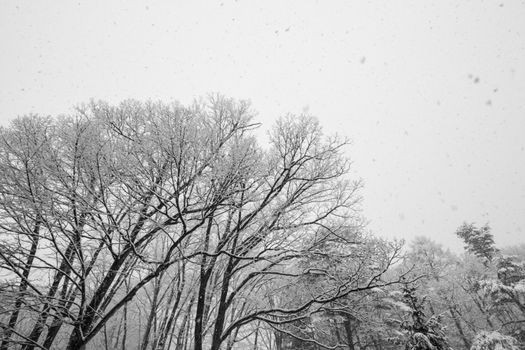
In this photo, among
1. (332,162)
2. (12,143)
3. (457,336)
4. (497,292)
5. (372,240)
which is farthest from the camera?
(457,336)

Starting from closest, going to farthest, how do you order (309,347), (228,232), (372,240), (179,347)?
(372,240)
(228,232)
(179,347)
(309,347)

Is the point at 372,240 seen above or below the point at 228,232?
below

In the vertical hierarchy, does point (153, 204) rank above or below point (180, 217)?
above

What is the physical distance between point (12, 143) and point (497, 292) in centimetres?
2356

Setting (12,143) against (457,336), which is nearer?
(12,143)

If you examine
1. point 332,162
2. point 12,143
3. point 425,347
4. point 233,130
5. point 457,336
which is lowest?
point 425,347

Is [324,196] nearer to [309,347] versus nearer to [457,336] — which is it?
[309,347]

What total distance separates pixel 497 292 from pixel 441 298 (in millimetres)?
6636

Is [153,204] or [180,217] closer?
[180,217]

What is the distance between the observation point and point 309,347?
55.0 feet

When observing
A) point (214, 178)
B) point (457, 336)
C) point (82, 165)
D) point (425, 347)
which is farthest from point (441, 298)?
point (82, 165)

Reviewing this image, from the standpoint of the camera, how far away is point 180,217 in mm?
4094

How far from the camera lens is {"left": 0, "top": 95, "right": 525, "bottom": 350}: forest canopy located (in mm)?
4367

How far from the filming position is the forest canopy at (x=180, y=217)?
4367 millimetres
